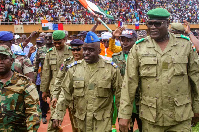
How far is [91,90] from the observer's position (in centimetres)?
392

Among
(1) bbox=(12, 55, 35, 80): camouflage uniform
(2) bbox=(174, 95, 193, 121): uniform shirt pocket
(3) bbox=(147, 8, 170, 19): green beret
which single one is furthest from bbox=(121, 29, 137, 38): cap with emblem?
(2) bbox=(174, 95, 193, 121): uniform shirt pocket

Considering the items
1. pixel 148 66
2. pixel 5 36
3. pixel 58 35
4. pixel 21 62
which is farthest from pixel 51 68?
pixel 148 66

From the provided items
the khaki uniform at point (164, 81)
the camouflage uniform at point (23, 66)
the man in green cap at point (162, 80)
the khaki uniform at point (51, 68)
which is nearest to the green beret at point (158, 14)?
the man in green cap at point (162, 80)

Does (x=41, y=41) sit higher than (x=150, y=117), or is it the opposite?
(x=41, y=41)

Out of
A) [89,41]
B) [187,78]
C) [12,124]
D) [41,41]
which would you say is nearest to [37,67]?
[41,41]

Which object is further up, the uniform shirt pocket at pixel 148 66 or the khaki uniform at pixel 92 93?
the uniform shirt pocket at pixel 148 66

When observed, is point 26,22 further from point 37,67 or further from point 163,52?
point 163,52

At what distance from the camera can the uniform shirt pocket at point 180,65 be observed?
3283mm

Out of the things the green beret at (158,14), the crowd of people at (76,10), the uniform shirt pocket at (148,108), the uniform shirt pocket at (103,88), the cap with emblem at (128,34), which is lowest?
the uniform shirt pocket at (148,108)

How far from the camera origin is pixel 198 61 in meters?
3.42

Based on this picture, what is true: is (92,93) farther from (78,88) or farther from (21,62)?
(21,62)

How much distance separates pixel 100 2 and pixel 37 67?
2753 cm

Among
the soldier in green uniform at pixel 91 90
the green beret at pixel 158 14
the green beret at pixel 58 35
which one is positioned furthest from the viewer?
the green beret at pixel 58 35

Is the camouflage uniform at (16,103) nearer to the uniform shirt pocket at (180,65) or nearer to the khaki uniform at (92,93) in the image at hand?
the khaki uniform at (92,93)
